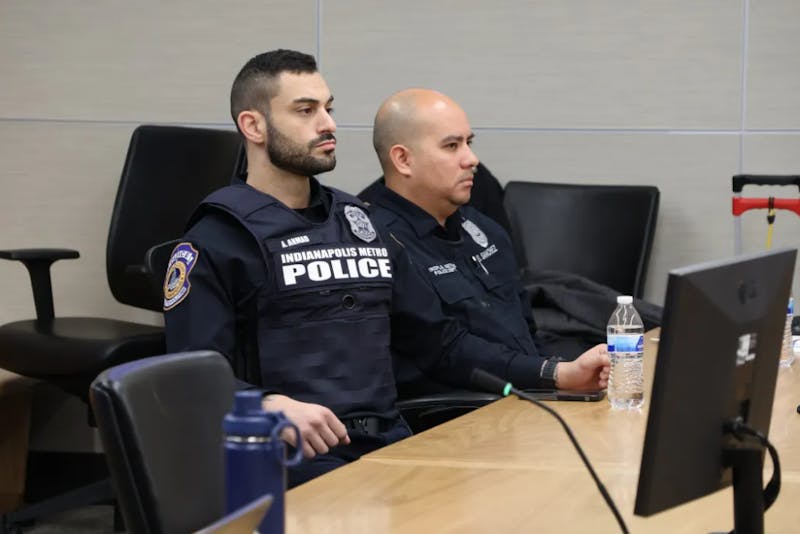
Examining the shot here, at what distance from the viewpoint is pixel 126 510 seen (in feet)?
5.00

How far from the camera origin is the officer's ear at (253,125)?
2.68 meters

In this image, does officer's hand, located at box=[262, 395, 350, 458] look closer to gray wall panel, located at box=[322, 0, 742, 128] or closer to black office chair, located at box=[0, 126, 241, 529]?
black office chair, located at box=[0, 126, 241, 529]

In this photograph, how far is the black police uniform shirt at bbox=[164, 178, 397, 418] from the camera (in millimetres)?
2416

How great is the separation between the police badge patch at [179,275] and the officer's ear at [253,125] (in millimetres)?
348

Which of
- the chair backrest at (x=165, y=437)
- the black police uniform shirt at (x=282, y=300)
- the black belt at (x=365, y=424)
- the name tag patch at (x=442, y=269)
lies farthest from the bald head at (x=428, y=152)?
the chair backrest at (x=165, y=437)

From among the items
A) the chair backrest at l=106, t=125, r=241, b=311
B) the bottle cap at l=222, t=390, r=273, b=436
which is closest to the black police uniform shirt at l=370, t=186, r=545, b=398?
the chair backrest at l=106, t=125, r=241, b=311

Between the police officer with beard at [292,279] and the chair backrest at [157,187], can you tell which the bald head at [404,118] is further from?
the chair backrest at [157,187]

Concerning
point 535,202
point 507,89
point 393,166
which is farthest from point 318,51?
point 393,166

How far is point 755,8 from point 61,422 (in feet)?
9.25

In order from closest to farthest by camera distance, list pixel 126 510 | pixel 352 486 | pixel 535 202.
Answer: pixel 126 510, pixel 352 486, pixel 535 202

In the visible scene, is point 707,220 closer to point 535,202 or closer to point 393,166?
point 535,202

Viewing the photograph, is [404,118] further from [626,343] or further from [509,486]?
[509,486]

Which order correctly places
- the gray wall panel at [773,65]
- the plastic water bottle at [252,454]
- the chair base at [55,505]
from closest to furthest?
1. the plastic water bottle at [252,454]
2. the chair base at [55,505]
3. the gray wall panel at [773,65]

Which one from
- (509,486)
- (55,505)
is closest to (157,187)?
(55,505)
